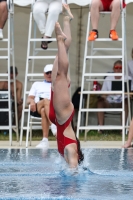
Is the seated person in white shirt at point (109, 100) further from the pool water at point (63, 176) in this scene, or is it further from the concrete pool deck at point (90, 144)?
the pool water at point (63, 176)

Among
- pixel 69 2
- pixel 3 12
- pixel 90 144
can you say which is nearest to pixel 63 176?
pixel 90 144

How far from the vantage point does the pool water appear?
166 inches

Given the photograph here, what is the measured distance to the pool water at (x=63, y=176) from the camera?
4.21 meters

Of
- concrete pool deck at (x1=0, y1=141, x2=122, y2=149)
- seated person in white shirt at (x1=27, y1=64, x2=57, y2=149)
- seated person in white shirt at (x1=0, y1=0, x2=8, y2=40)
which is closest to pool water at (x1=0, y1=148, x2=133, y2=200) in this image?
seated person in white shirt at (x1=27, y1=64, x2=57, y2=149)

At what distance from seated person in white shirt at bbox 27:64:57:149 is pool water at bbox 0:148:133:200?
38.7 inches

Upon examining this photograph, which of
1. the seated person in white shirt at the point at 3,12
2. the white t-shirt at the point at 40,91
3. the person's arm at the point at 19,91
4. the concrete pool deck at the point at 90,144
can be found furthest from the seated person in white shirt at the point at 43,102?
the person's arm at the point at 19,91

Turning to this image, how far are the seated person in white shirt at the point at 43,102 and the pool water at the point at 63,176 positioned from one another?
982mm

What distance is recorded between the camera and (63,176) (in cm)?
520

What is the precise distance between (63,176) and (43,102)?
11.6 ft

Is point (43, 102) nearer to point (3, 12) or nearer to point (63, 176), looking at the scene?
point (3, 12)

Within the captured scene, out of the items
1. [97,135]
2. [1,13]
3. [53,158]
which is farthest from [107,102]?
[53,158]

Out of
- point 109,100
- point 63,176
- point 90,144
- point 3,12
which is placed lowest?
point 90,144

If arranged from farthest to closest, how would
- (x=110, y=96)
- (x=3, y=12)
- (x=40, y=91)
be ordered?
(x=110, y=96)
(x=40, y=91)
(x=3, y=12)

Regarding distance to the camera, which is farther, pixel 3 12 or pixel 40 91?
pixel 40 91
